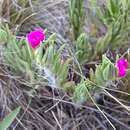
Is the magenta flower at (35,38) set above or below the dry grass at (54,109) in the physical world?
above

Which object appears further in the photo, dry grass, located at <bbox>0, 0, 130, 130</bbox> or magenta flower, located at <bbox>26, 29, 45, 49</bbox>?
dry grass, located at <bbox>0, 0, 130, 130</bbox>

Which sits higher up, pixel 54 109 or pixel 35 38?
pixel 35 38

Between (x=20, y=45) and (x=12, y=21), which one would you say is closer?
(x=20, y=45)

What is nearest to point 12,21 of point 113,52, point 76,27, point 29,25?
point 29,25

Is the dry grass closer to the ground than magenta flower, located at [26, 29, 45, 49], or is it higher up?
closer to the ground

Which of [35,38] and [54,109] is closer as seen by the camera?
[35,38]

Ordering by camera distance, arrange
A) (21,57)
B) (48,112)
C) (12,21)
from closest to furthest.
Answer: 1. (21,57)
2. (48,112)
3. (12,21)

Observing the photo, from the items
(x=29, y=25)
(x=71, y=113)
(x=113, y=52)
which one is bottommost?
(x=71, y=113)

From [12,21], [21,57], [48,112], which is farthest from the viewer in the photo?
[12,21]

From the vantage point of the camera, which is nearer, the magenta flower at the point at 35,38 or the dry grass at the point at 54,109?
the magenta flower at the point at 35,38

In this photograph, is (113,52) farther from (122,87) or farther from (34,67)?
(34,67)

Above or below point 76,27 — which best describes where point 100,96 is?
below
